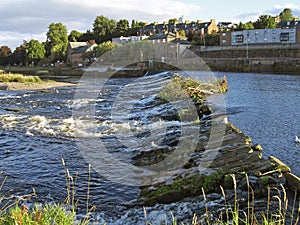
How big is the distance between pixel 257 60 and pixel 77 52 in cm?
5786

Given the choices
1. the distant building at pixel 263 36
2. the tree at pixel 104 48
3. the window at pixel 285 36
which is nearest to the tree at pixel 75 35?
the tree at pixel 104 48

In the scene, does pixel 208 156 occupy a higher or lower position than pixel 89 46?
lower

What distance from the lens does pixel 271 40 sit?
8306 centimetres

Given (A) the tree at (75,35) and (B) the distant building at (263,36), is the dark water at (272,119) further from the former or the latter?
(A) the tree at (75,35)

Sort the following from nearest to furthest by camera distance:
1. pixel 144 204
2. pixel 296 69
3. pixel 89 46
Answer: pixel 144 204 → pixel 296 69 → pixel 89 46

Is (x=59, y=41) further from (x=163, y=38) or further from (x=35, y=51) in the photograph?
(x=163, y=38)

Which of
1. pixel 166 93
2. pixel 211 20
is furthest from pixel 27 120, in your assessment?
pixel 211 20

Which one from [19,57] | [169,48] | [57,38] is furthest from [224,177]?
[19,57]

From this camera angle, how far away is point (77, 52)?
101562mm

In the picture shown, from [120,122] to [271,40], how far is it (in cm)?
7273

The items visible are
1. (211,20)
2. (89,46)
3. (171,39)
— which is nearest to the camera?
(171,39)

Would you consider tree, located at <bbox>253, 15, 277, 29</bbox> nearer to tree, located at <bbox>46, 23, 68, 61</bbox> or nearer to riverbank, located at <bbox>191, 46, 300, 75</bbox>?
riverbank, located at <bbox>191, 46, 300, 75</bbox>

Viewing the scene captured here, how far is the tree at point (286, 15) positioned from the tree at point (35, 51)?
259ft

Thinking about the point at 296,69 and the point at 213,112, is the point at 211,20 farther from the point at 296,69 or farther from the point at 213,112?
the point at 213,112
